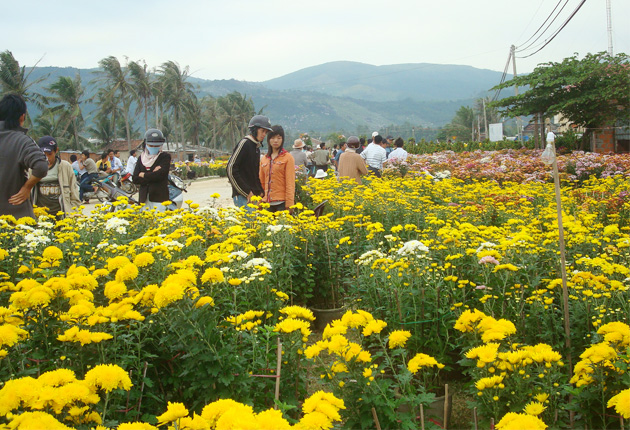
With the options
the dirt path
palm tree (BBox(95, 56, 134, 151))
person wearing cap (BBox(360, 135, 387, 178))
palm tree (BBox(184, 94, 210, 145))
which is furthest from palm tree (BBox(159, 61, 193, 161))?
person wearing cap (BBox(360, 135, 387, 178))

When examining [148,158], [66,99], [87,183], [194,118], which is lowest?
[87,183]

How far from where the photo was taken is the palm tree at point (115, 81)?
226 feet

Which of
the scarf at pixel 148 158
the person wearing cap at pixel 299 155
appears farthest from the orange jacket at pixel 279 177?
the person wearing cap at pixel 299 155

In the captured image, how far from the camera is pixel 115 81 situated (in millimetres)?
69875

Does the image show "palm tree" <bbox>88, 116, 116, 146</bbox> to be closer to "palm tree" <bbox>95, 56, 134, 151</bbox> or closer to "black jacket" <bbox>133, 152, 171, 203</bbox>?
"palm tree" <bbox>95, 56, 134, 151</bbox>

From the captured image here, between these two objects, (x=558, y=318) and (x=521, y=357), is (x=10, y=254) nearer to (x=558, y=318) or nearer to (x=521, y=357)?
(x=521, y=357)

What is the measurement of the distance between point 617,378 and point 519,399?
46 cm

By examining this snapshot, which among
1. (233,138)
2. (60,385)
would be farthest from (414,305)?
(233,138)

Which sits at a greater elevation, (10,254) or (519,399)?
(10,254)

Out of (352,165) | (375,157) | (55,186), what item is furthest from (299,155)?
(55,186)

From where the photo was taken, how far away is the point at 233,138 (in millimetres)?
100062

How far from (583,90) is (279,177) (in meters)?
16.3

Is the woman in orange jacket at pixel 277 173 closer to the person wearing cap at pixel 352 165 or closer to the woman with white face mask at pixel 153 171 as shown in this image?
the woman with white face mask at pixel 153 171

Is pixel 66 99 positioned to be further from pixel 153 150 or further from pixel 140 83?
pixel 153 150
